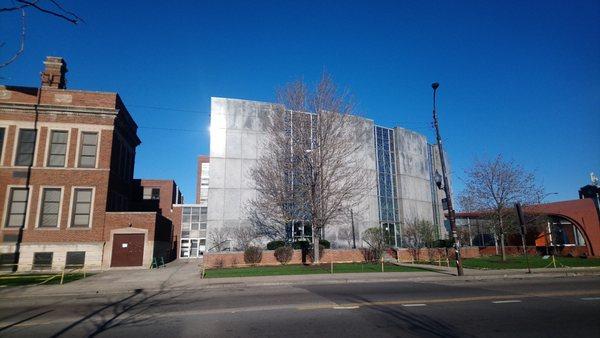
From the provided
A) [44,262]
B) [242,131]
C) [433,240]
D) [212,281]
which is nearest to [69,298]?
[212,281]

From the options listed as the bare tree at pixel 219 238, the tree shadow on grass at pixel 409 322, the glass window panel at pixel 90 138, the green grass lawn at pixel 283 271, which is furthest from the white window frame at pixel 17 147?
the tree shadow on grass at pixel 409 322

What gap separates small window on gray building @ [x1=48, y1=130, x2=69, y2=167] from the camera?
85.9 ft

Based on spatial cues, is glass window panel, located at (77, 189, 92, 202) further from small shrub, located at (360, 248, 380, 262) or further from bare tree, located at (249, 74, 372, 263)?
small shrub, located at (360, 248, 380, 262)

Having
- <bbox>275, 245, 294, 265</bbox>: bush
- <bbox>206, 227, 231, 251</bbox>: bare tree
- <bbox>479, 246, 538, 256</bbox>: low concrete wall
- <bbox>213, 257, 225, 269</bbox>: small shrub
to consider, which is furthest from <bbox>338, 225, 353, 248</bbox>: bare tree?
<bbox>479, 246, 538, 256</bbox>: low concrete wall

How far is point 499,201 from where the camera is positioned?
30.3m

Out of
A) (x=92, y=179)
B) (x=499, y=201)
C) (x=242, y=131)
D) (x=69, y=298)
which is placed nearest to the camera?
(x=69, y=298)

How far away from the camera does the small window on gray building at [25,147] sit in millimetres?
25703

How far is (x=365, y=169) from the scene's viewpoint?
34.2 m

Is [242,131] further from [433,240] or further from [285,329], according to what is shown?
[285,329]

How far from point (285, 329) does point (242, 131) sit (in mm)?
29116

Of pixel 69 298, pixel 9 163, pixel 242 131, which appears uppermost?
pixel 242 131

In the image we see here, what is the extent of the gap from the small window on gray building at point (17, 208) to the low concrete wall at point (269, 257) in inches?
535

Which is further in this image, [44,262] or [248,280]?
[44,262]

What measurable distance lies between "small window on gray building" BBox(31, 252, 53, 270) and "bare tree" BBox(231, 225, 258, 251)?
13.5 metres
